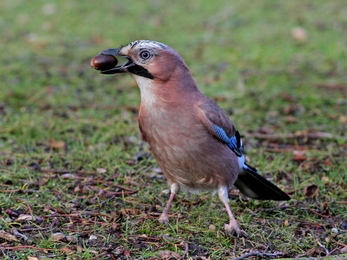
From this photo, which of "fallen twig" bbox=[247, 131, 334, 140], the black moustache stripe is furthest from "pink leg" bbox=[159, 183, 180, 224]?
"fallen twig" bbox=[247, 131, 334, 140]

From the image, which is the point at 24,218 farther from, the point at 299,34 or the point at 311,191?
the point at 299,34

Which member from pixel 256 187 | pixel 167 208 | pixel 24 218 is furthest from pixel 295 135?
pixel 24 218

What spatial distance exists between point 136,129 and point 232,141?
1643 mm

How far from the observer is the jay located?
11.4 feet

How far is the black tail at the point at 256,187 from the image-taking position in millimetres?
3867

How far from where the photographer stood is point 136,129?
17.4 ft

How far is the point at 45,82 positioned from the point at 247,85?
2221 mm

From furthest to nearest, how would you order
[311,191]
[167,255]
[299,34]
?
[299,34] < [311,191] < [167,255]

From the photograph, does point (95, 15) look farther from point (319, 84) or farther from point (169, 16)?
point (319, 84)

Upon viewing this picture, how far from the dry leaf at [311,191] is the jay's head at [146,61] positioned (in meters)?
1.33

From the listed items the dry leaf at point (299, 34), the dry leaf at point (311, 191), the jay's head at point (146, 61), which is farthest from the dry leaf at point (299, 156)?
the dry leaf at point (299, 34)

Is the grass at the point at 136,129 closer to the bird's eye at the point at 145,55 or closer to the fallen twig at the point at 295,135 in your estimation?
the fallen twig at the point at 295,135

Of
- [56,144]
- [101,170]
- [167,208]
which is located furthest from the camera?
[56,144]

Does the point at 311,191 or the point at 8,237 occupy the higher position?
the point at 8,237
